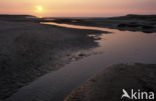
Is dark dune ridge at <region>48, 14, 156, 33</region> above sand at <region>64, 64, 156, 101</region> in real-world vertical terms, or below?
above

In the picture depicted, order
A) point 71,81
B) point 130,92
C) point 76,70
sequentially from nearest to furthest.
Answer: point 130,92
point 71,81
point 76,70

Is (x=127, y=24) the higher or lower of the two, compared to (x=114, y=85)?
higher

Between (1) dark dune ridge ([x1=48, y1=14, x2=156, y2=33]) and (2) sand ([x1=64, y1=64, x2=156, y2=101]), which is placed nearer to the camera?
(2) sand ([x1=64, y1=64, x2=156, y2=101])

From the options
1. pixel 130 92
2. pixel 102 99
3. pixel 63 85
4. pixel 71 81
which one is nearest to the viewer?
pixel 102 99

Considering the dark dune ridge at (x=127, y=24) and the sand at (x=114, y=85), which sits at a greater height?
the dark dune ridge at (x=127, y=24)

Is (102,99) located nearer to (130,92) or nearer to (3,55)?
(130,92)

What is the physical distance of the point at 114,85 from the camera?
16.4ft

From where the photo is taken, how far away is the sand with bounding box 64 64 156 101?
14.4ft

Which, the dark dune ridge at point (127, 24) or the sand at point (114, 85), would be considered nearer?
the sand at point (114, 85)

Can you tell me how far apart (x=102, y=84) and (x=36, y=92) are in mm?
2465

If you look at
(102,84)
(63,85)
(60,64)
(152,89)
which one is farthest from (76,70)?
(152,89)

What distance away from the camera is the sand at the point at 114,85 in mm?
4402

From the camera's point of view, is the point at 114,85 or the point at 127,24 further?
the point at 127,24

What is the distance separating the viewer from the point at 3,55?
7660 mm
